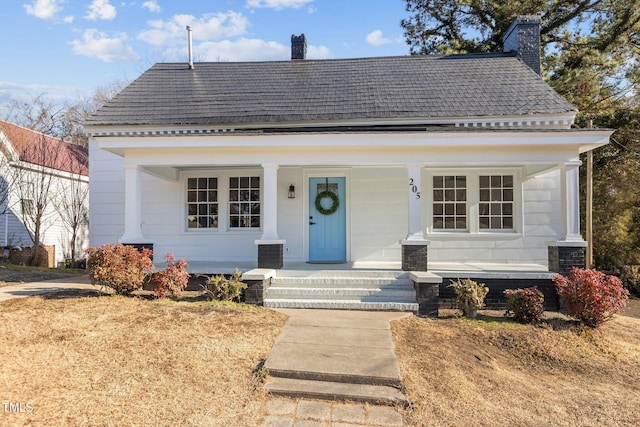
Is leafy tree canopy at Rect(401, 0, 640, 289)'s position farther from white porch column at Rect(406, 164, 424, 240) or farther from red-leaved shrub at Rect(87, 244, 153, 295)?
red-leaved shrub at Rect(87, 244, 153, 295)

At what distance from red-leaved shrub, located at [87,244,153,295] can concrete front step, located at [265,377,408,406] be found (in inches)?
150

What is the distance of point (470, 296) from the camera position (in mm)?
6188

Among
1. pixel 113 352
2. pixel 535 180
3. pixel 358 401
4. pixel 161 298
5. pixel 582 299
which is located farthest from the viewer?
pixel 535 180

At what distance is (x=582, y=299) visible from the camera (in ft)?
19.6

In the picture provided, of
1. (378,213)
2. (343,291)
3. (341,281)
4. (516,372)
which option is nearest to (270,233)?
(341,281)

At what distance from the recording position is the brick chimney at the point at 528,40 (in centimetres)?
1106

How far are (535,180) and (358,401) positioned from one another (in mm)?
7891

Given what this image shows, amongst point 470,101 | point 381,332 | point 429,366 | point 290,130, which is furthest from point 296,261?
point 470,101

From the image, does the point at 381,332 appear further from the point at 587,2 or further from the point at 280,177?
the point at 587,2

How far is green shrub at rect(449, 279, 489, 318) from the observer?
619 cm

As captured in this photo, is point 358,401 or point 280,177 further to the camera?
point 280,177

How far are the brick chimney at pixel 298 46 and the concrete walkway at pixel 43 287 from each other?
9.32 meters

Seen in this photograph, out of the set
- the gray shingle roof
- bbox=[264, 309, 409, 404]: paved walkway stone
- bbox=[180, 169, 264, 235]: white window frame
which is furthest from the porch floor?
the gray shingle roof

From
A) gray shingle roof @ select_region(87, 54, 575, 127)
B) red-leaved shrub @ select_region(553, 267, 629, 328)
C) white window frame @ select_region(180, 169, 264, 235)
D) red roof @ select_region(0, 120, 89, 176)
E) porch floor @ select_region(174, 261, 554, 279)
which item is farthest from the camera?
red roof @ select_region(0, 120, 89, 176)
